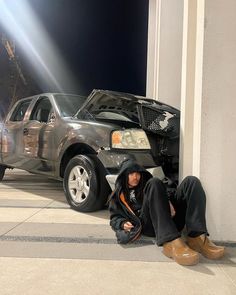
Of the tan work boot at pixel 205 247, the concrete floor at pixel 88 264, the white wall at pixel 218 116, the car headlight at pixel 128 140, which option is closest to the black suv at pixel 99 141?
the car headlight at pixel 128 140

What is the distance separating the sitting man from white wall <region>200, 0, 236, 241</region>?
0.29 meters

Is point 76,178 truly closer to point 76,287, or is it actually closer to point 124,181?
point 124,181

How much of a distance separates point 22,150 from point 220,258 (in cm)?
438

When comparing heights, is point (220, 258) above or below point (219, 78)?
below

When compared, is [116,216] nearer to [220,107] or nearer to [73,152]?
[220,107]

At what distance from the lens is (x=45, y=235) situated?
4461 millimetres

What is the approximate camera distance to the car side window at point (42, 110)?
6.83 m

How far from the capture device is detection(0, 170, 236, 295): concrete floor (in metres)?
3.10

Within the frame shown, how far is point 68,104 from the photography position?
6820mm

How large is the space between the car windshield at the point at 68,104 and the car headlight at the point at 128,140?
145 cm

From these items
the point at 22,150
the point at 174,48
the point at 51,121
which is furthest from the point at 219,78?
the point at 174,48

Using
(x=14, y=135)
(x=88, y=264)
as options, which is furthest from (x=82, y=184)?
(x=14, y=135)

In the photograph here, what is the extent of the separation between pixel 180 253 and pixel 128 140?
190 centimetres

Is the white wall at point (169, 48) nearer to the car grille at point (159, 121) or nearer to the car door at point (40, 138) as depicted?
the car door at point (40, 138)
